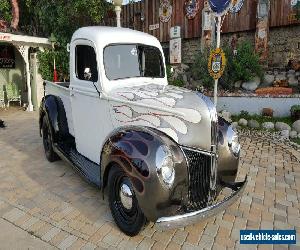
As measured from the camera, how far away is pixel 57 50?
13531 millimetres

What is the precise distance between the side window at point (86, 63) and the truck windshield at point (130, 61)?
205 millimetres

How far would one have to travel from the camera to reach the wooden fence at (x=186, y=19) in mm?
10578

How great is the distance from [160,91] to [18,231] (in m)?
2.44

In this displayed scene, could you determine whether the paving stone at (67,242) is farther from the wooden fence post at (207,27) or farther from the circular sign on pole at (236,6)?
the circular sign on pole at (236,6)

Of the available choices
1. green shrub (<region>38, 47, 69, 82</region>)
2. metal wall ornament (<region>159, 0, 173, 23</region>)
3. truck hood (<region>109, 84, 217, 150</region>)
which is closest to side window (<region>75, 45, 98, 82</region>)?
truck hood (<region>109, 84, 217, 150</region>)

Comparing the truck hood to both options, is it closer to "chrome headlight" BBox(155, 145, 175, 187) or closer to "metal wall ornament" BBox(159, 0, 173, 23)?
"chrome headlight" BBox(155, 145, 175, 187)

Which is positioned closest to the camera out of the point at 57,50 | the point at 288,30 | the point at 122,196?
the point at 122,196

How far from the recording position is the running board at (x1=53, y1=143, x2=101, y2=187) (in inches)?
155

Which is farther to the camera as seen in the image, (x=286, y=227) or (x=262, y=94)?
(x=262, y=94)

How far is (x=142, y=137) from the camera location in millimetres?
3080

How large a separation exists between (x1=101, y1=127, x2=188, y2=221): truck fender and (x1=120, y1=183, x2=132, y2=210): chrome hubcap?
0.26m

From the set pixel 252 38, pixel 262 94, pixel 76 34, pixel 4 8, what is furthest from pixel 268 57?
pixel 4 8

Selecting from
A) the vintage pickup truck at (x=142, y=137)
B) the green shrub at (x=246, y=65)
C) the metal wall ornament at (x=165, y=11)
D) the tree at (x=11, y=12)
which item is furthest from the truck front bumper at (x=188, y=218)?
the tree at (x=11, y=12)

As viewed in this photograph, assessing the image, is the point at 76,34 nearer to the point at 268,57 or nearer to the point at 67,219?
the point at 67,219
